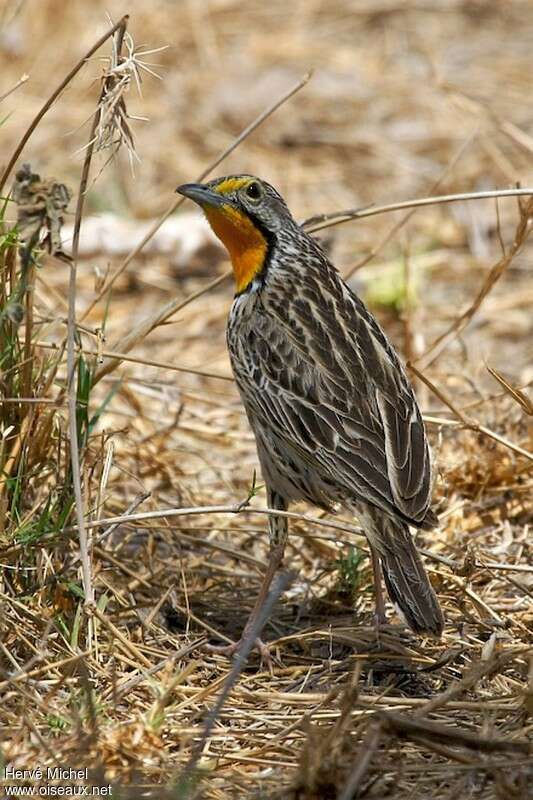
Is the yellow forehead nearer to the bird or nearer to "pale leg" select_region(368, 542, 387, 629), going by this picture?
the bird

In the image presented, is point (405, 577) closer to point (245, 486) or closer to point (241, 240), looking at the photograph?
point (241, 240)

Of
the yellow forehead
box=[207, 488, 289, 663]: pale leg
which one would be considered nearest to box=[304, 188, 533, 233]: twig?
the yellow forehead

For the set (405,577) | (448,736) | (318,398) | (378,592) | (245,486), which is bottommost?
(448,736)

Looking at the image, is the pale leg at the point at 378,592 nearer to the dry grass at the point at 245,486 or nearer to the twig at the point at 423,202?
the dry grass at the point at 245,486

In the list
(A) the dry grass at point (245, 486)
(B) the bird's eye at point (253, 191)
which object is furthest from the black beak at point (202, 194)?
(A) the dry grass at point (245, 486)

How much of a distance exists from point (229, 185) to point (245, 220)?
17 centimetres

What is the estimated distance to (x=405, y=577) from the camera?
467cm

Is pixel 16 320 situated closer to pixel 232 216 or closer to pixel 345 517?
pixel 232 216

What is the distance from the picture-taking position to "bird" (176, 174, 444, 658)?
4820 mm

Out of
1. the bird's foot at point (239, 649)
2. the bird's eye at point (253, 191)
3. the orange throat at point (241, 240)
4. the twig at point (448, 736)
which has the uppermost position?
the bird's eye at point (253, 191)

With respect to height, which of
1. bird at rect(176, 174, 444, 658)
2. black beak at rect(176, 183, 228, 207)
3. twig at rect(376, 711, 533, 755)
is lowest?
twig at rect(376, 711, 533, 755)

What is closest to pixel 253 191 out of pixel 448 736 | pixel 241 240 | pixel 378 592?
pixel 241 240

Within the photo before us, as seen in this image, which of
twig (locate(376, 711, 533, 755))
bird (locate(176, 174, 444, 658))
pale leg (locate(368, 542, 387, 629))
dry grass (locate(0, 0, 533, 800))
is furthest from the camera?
pale leg (locate(368, 542, 387, 629))

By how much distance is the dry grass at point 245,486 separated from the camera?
4109mm
